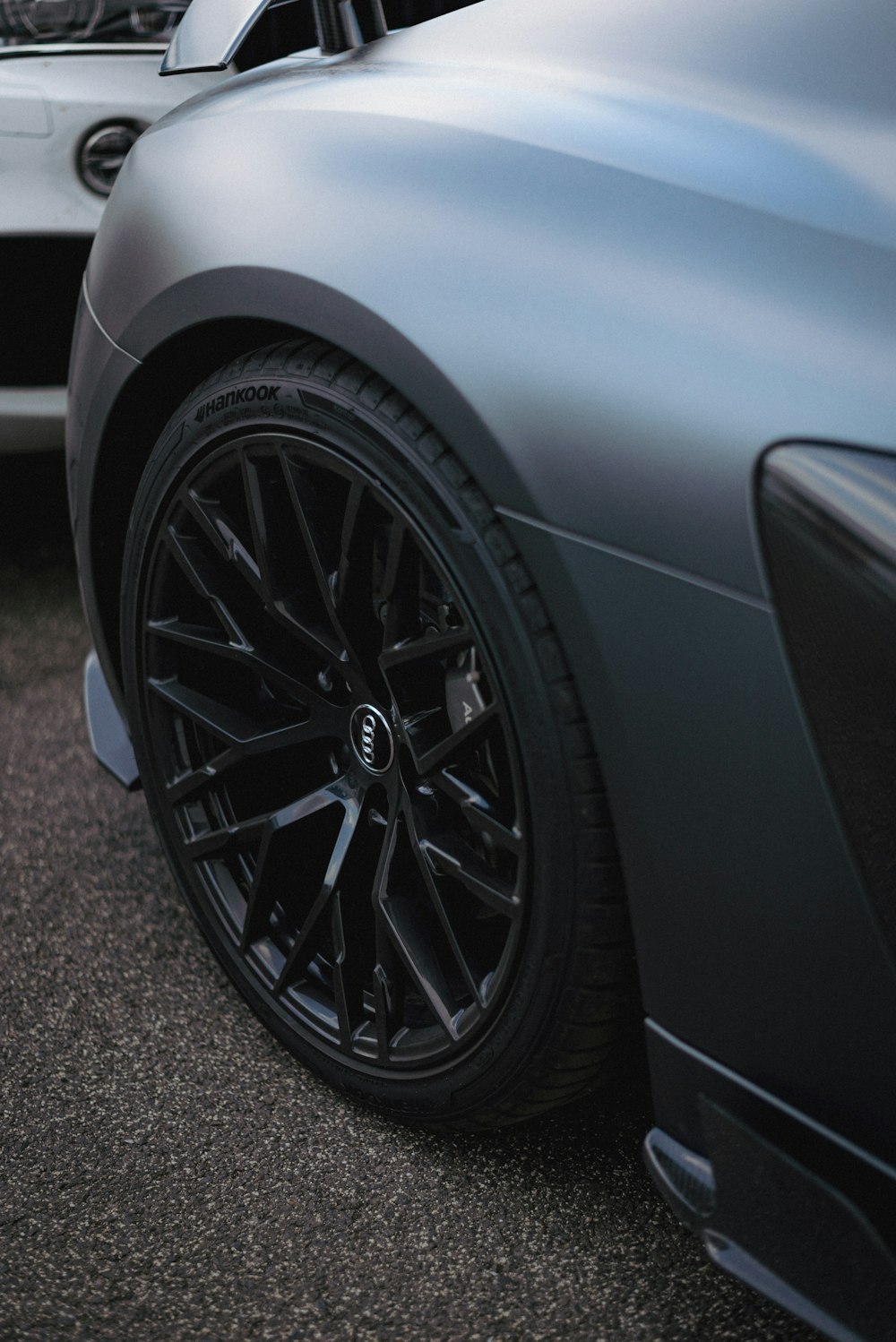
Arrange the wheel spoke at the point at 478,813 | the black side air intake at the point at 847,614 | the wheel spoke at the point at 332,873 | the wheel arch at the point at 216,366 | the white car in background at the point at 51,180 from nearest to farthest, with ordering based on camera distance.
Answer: the black side air intake at the point at 847,614, the wheel arch at the point at 216,366, the wheel spoke at the point at 478,813, the wheel spoke at the point at 332,873, the white car in background at the point at 51,180

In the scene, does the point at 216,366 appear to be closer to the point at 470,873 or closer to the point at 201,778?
the point at 201,778

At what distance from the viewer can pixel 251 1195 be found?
1.52m

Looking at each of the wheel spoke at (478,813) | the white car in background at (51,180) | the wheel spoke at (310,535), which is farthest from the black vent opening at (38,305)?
the wheel spoke at (478,813)

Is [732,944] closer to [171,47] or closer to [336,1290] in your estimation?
[336,1290]

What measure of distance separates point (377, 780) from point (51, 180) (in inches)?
77.9

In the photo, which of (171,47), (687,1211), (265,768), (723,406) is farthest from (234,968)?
(171,47)

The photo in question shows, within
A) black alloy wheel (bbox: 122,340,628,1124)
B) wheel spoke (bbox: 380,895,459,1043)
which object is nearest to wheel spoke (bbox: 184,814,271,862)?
black alloy wheel (bbox: 122,340,628,1124)

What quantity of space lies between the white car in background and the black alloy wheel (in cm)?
141

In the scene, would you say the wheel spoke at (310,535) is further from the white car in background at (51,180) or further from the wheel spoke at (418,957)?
the white car in background at (51,180)

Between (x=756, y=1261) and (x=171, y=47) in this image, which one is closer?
(x=756, y=1261)

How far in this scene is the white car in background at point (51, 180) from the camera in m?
2.86

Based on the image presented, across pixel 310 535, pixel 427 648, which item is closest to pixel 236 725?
pixel 310 535

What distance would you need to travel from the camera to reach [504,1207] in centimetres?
149

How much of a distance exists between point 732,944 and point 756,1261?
28 centimetres
